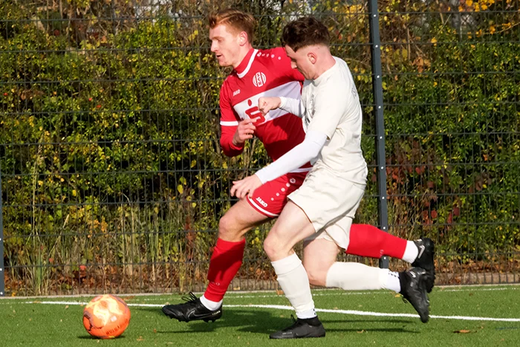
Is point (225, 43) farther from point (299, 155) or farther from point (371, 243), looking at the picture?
point (371, 243)

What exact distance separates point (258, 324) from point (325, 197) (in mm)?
1318

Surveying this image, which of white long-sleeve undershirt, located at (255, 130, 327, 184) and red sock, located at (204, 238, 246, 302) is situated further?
red sock, located at (204, 238, 246, 302)

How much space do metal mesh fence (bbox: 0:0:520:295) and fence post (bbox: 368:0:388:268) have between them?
0.24 feet

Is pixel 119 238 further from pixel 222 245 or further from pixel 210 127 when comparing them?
pixel 222 245

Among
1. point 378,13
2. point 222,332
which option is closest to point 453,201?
point 378,13

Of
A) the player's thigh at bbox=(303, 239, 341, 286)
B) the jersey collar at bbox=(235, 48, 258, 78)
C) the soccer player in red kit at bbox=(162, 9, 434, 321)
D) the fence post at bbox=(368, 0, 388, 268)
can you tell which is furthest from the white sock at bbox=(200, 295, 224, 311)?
the fence post at bbox=(368, 0, 388, 268)

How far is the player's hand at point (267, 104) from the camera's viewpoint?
5750mm

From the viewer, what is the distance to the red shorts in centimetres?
621

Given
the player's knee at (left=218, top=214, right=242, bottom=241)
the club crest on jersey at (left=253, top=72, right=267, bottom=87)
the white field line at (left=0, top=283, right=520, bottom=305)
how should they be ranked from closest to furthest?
the player's knee at (left=218, top=214, right=242, bottom=241) → the club crest on jersey at (left=253, top=72, right=267, bottom=87) → the white field line at (left=0, top=283, right=520, bottom=305)

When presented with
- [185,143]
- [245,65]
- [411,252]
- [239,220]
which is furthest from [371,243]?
[185,143]

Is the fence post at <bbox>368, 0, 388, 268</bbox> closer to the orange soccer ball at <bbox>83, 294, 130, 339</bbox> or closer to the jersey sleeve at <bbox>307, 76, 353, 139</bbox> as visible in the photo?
the jersey sleeve at <bbox>307, 76, 353, 139</bbox>

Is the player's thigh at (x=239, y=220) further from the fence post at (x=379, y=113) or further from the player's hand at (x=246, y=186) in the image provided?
the fence post at (x=379, y=113)

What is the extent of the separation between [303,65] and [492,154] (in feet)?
12.7

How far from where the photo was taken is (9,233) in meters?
8.93
